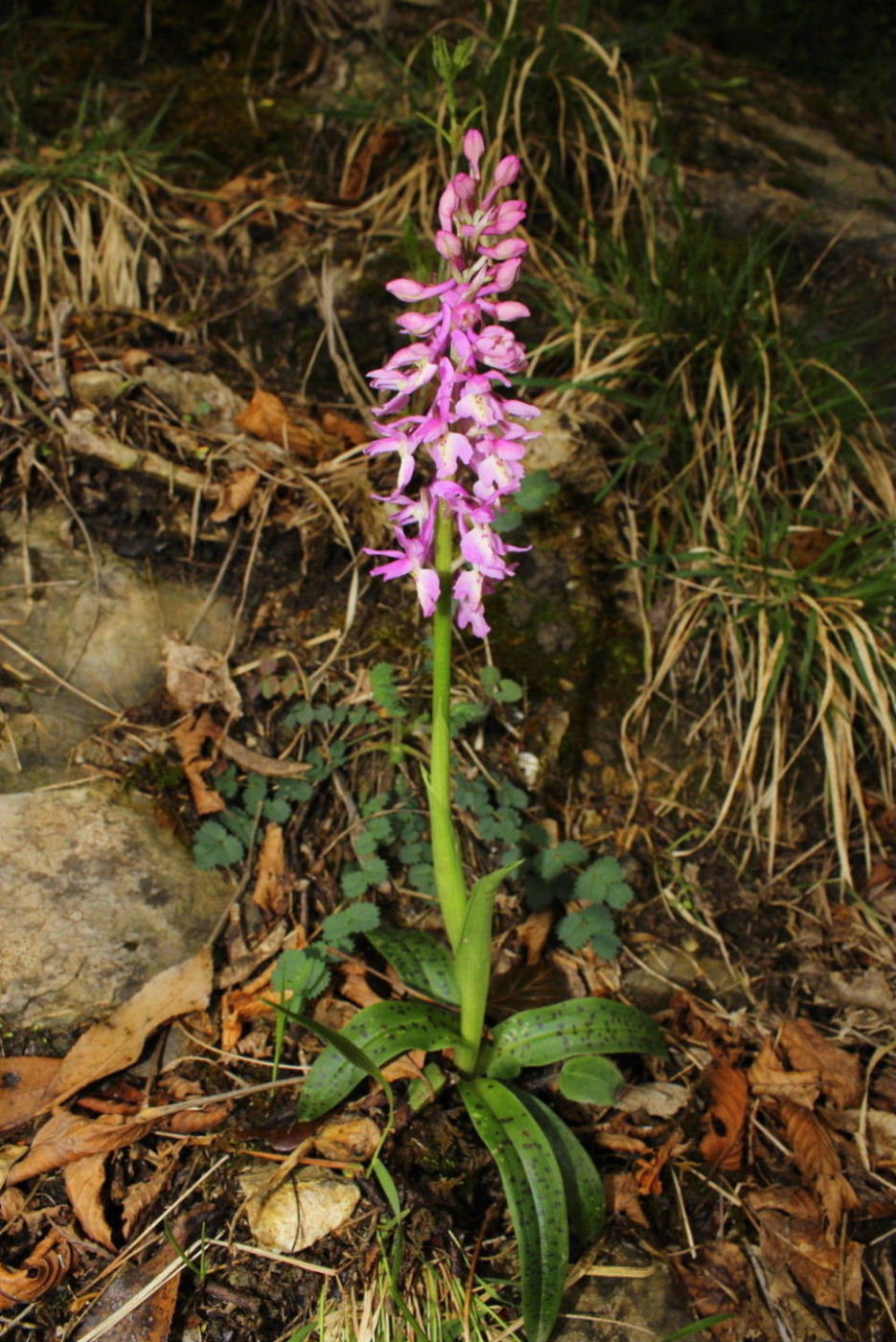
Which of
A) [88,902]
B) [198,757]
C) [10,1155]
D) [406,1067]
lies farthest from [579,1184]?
[198,757]

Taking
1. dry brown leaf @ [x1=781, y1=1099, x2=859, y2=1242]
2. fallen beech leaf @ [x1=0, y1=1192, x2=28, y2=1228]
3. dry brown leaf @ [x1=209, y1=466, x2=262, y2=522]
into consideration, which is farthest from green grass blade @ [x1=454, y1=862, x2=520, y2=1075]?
dry brown leaf @ [x1=209, y1=466, x2=262, y2=522]

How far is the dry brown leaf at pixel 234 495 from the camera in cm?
294

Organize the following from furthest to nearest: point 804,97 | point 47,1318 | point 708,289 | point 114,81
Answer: point 804,97, point 114,81, point 708,289, point 47,1318

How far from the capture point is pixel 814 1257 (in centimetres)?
213

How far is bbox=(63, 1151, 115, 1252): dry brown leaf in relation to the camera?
73.8 inches

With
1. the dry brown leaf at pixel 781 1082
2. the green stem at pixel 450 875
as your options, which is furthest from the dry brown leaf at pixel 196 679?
the dry brown leaf at pixel 781 1082

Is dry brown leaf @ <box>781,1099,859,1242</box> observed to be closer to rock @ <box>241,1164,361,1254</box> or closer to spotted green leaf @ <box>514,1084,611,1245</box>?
spotted green leaf @ <box>514,1084,611,1245</box>

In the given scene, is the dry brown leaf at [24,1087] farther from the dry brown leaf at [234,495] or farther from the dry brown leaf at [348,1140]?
the dry brown leaf at [234,495]

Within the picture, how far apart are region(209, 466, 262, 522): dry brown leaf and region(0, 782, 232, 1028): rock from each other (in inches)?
36.4

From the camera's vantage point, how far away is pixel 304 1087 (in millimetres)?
2066

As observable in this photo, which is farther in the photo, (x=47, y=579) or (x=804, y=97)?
(x=804, y=97)

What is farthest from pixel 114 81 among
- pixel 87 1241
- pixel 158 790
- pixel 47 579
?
pixel 87 1241

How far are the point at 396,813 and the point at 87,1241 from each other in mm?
1217

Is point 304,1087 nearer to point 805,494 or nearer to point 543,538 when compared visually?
point 543,538
